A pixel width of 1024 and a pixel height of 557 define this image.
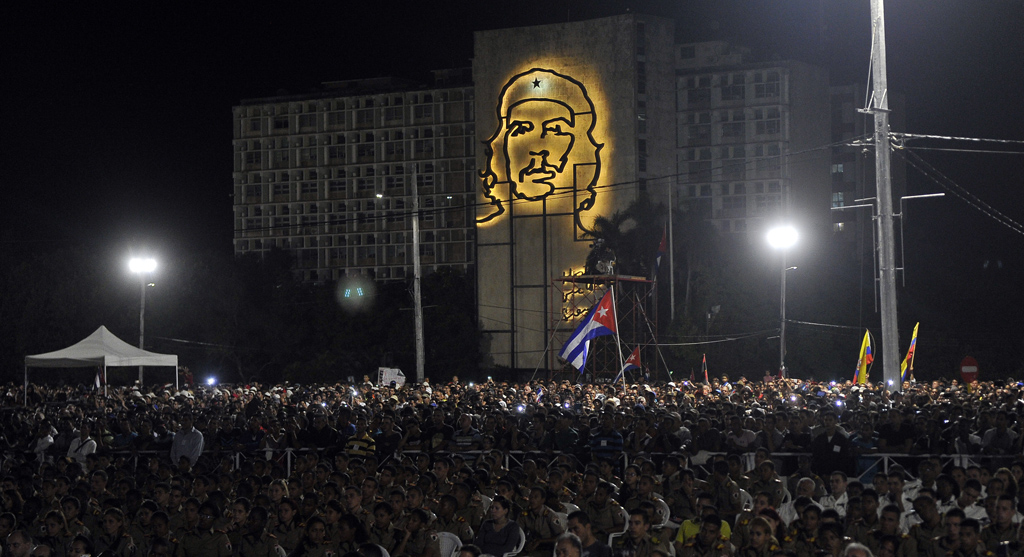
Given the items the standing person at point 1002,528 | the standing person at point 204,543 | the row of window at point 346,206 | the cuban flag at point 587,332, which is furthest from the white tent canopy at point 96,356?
the row of window at point 346,206

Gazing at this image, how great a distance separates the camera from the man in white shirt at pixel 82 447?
18125 millimetres

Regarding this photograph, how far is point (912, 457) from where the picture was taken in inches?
582

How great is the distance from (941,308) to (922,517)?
201 ft

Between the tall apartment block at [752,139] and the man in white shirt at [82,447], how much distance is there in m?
64.3

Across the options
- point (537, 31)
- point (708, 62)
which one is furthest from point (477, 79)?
point (708, 62)

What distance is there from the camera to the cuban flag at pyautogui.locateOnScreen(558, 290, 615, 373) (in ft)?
91.8

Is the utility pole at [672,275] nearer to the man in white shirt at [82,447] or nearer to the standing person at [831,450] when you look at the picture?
the man in white shirt at [82,447]

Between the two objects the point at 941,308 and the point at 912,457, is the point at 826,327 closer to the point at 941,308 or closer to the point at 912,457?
the point at 941,308

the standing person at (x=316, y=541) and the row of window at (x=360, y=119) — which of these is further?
A: the row of window at (x=360, y=119)

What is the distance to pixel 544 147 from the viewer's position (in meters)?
70.7

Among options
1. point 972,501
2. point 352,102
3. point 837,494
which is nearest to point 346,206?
point 352,102

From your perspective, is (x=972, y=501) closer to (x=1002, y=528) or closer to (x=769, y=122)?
(x=1002, y=528)

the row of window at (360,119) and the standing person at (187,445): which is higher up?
the row of window at (360,119)

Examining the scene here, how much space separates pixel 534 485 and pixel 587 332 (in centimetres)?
1661
